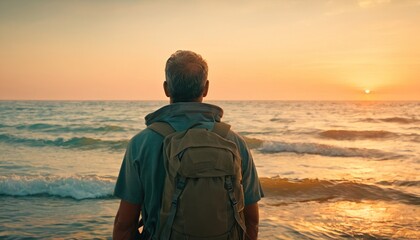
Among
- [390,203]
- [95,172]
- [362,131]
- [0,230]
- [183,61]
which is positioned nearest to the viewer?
[183,61]

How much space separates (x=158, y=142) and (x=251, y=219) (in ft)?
2.77

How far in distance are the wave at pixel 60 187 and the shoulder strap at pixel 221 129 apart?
23.8 feet

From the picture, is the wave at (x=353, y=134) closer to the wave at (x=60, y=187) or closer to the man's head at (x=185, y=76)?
the wave at (x=60, y=187)

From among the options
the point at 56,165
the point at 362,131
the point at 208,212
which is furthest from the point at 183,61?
the point at 362,131

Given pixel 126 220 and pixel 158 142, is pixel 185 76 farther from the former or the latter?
pixel 126 220

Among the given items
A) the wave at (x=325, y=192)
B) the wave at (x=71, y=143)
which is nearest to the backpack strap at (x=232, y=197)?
the wave at (x=325, y=192)

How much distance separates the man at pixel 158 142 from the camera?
92.8 inches

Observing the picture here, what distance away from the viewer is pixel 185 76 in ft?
7.71

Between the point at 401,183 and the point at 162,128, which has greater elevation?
the point at 162,128

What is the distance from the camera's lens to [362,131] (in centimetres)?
2908

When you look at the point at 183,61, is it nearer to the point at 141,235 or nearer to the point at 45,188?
the point at 141,235

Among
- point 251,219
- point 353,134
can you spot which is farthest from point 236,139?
point 353,134

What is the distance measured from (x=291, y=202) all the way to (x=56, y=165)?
8.38 m

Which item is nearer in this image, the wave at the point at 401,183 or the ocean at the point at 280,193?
the ocean at the point at 280,193
